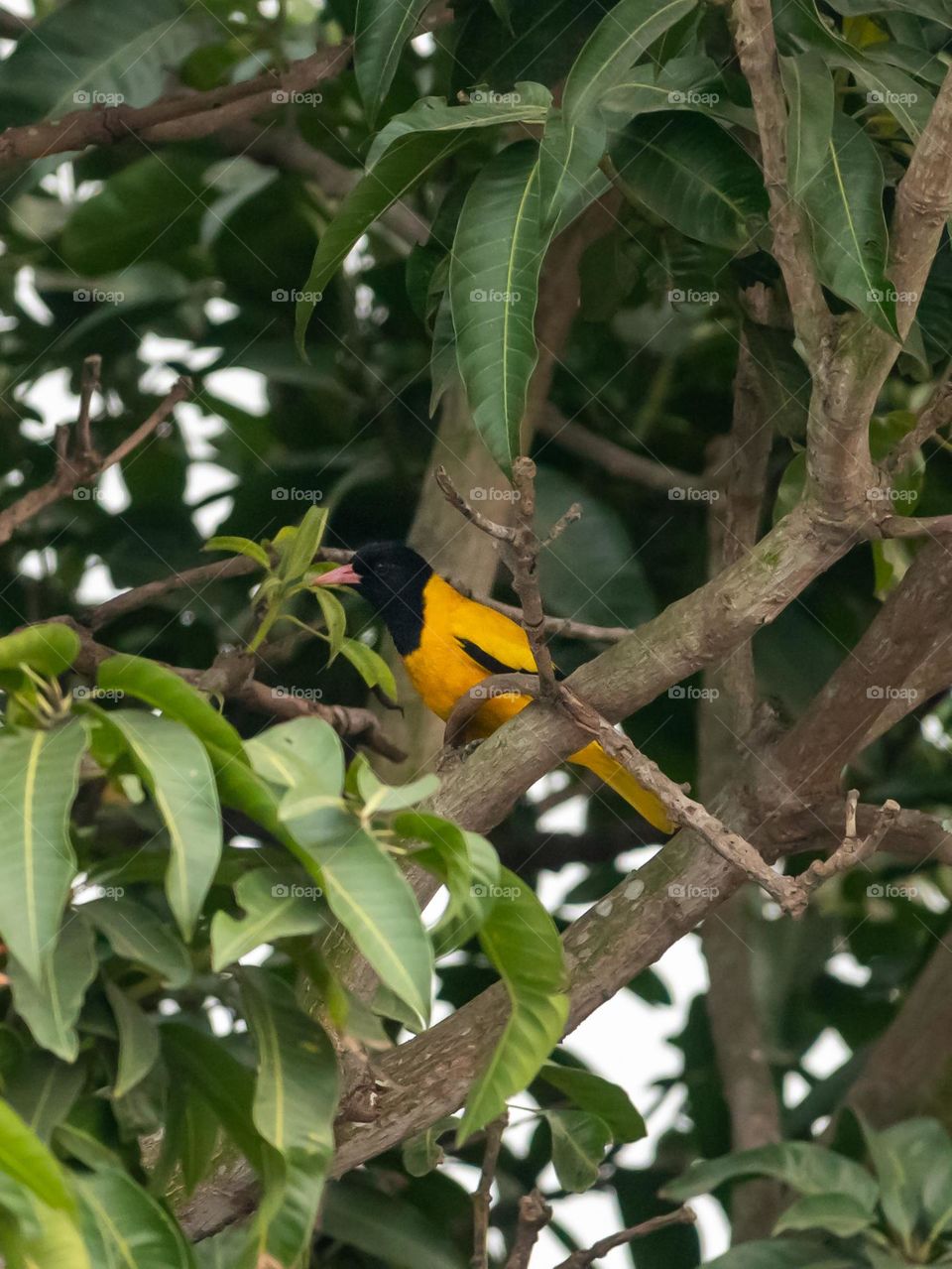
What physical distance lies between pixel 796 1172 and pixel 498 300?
3.47ft

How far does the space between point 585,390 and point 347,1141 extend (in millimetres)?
1368

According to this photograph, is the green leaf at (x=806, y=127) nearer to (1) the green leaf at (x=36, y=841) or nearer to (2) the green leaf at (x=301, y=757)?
(2) the green leaf at (x=301, y=757)

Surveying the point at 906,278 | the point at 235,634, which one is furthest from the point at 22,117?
the point at 906,278

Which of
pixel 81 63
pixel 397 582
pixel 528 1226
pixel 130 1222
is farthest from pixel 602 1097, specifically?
pixel 81 63

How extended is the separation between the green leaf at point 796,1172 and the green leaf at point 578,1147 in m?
0.09

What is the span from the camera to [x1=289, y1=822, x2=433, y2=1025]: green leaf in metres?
0.97

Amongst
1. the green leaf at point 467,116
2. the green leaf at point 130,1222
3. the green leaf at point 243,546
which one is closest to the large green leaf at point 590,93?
the green leaf at point 467,116

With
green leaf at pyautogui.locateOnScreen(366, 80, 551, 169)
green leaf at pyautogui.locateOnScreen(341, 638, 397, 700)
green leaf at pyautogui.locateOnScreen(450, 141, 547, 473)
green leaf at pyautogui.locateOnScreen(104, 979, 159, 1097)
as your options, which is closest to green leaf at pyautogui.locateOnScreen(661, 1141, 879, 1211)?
green leaf at pyautogui.locateOnScreen(341, 638, 397, 700)

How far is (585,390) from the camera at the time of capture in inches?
99.2

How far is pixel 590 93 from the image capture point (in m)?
1.36

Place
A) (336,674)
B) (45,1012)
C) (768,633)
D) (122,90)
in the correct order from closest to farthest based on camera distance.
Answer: (45,1012)
(122,90)
(768,633)
(336,674)

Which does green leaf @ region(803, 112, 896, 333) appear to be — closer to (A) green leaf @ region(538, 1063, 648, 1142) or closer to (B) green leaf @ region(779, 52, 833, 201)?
(B) green leaf @ region(779, 52, 833, 201)

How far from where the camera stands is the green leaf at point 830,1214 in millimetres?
1634

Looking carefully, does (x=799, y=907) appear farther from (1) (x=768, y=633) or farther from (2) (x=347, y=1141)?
(1) (x=768, y=633)
